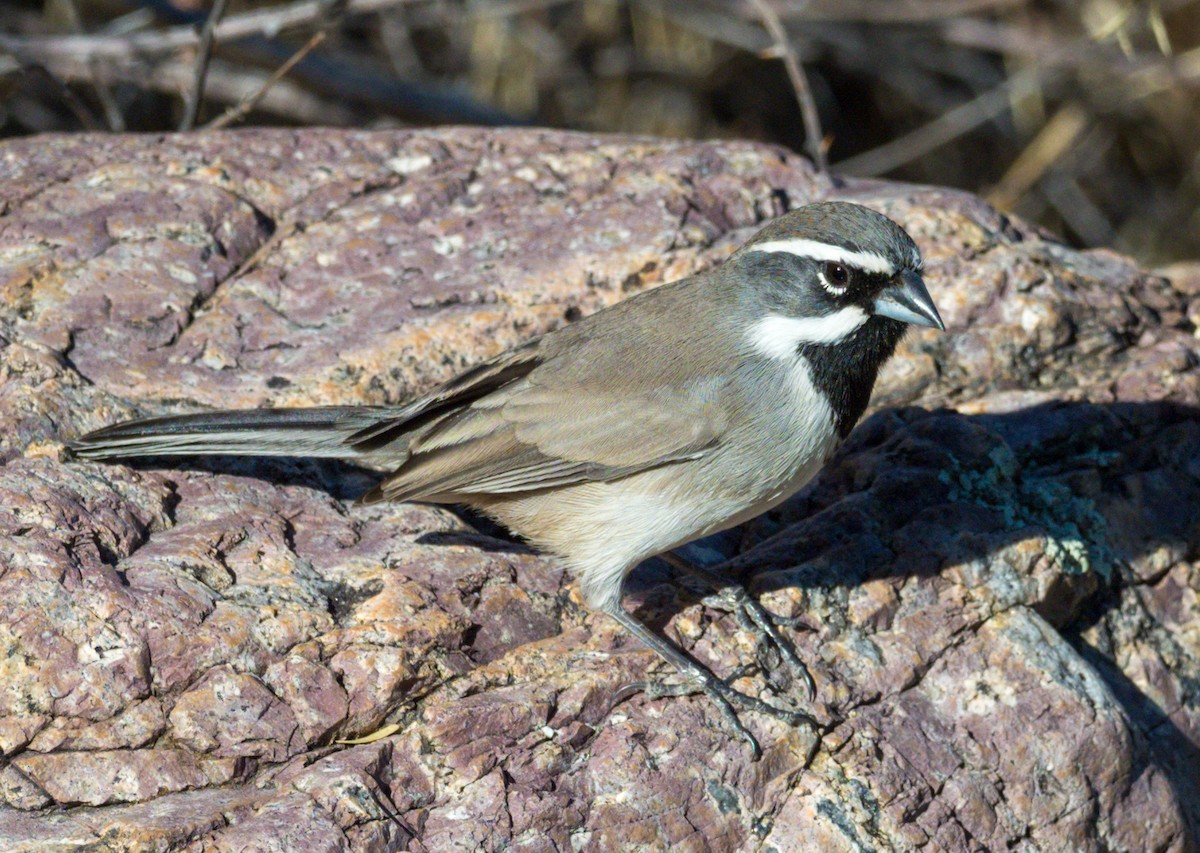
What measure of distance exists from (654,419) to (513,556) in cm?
69

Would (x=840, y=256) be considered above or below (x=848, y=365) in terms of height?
above

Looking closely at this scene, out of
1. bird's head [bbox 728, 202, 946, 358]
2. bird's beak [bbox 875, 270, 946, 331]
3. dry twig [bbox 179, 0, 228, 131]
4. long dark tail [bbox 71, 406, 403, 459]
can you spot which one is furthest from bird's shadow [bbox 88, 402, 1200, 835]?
dry twig [bbox 179, 0, 228, 131]

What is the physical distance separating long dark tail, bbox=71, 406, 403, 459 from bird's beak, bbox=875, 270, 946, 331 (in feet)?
5.52

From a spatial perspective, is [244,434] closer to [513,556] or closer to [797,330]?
[513,556]

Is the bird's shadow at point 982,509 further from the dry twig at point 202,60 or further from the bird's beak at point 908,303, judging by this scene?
the dry twig at point 202,60

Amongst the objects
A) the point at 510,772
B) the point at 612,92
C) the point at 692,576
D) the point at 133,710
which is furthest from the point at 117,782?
the point at 612,92

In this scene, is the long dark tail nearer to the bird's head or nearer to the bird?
the bird

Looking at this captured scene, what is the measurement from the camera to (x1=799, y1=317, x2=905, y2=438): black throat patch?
4.24 m

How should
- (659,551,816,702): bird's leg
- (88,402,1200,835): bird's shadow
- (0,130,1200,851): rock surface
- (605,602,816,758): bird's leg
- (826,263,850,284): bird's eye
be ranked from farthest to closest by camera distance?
1. (88,402,1200,835): bird's shadow
2. (826,263,850,284): bird's eye
3. (659,551,816,702): bird's leg
4. (605,602,816,758): bird's leg
5. (0,130,1200,851): rock surface

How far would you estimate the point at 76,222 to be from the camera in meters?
5.00

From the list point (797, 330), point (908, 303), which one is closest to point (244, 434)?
point (797, 330)

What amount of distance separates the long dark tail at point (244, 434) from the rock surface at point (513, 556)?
0.49ft

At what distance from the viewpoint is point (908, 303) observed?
13.7 ft

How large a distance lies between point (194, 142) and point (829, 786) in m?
3.78
